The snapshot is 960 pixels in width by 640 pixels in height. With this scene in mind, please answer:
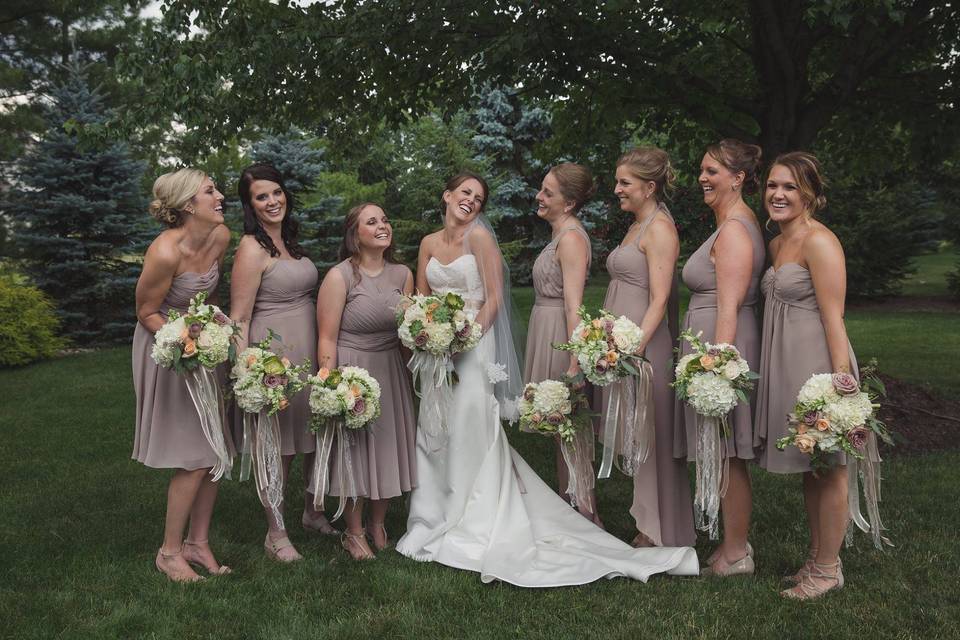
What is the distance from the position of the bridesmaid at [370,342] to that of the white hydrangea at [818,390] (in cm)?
251

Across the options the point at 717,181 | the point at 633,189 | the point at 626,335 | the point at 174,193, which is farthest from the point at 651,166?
the point at 174,193

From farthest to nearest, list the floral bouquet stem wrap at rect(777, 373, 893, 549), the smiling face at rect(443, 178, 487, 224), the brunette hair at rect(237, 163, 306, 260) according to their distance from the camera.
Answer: the smiling face at rect(443, 178, 487, 224) < the brunette hair at rect(237, 163, 306, 260) < the floral bouquet stem wrap at rect(777, 373, 893, 549)

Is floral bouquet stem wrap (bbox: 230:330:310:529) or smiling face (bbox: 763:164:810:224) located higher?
smiling face (bbox: 763:164:810:224)

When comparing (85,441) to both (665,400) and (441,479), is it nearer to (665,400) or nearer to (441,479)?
(441,479)

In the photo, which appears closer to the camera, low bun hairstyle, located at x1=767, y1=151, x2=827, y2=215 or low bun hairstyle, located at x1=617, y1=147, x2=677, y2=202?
low bun hairstyle, located at x1=767, y1=151, x2=827, y2=215

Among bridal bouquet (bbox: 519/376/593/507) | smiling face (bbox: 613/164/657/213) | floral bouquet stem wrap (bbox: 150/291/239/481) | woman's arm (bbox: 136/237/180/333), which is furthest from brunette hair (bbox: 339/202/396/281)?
smiling face (bbox: 613/164/657/213)

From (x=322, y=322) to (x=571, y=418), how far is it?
169 cm

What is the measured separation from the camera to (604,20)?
7.00m

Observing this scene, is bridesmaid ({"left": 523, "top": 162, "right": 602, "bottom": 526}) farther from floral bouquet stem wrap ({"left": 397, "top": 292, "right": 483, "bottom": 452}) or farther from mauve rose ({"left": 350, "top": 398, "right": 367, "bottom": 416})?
mauve rose ({"left": 350, "top": 398, "right": 367, "bottom": 416})

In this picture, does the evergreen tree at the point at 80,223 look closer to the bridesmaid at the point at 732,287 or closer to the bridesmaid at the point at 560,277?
the bridesmaid at the point at 560,277

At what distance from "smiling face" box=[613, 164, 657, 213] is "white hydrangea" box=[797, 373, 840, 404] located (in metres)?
1.48

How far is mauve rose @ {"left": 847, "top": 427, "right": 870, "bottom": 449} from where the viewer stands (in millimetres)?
3865

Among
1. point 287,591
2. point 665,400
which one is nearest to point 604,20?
point 665,400

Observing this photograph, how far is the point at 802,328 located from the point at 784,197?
71 centimetres
